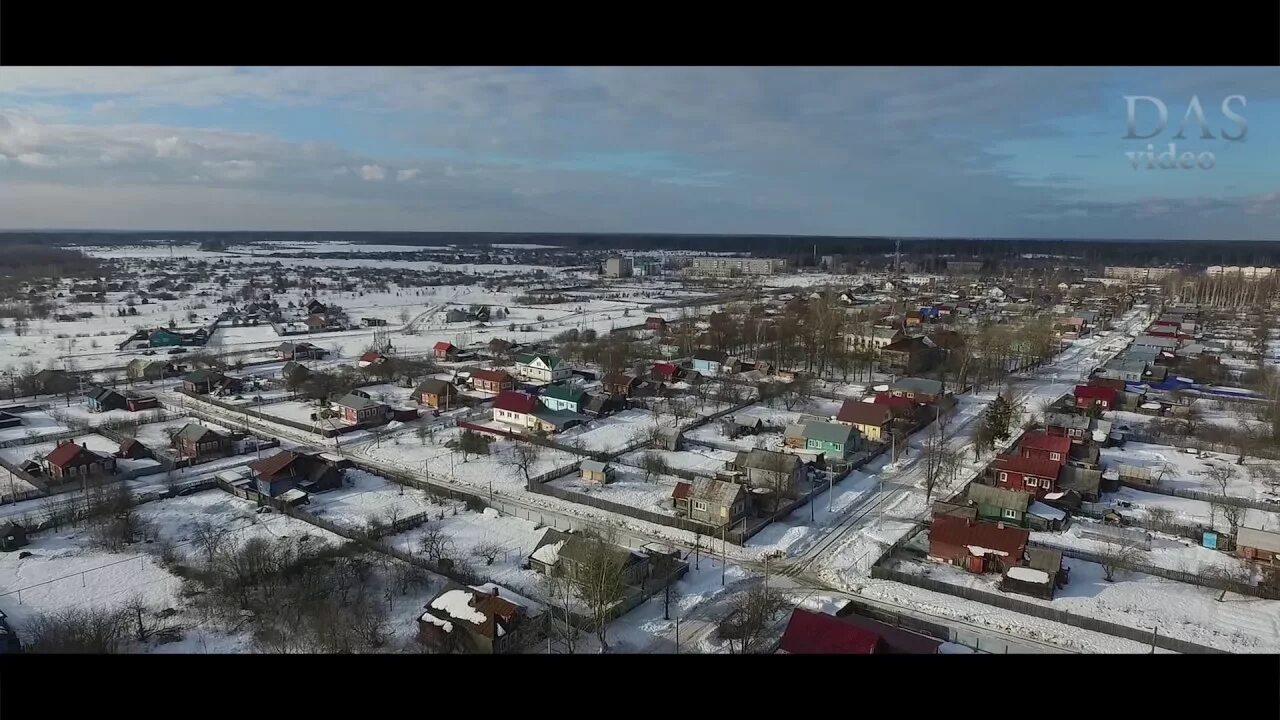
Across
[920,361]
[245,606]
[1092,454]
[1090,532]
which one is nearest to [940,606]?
[1090,532]

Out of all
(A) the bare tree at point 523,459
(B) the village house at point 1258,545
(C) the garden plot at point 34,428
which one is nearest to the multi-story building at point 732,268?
(A) the bare tree at point 523,459

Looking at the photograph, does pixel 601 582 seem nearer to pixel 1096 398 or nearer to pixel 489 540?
pixel 489 540

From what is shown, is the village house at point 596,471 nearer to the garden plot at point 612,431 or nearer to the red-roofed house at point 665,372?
the garden plot at point 612,431

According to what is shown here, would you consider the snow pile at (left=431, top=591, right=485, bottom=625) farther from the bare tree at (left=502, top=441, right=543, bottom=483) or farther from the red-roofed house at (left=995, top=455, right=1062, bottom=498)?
the red-roofed house at (left=995, top=455, right=1062, bottom=498)

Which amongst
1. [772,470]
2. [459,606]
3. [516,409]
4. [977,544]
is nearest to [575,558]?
[459,606]

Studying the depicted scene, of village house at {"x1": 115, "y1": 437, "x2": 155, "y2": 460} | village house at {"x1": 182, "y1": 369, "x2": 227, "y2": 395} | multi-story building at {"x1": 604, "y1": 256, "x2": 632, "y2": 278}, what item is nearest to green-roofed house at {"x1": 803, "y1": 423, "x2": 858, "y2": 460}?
village house at {"x1": 115, "y1": 437, "x2": 155, "y2": 460}
